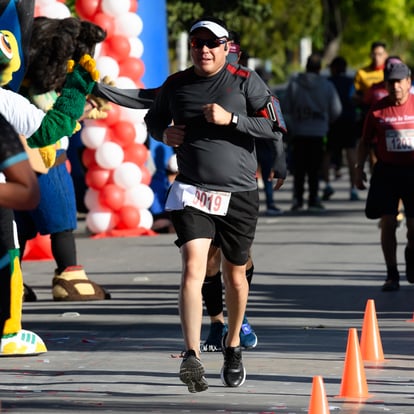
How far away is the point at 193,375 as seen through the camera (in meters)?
7.46

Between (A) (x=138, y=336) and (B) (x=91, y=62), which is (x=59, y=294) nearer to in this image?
(A) (x=138, y=336)

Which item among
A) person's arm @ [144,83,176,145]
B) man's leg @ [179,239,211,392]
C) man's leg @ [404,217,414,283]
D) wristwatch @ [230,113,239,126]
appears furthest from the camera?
man's leg @ [404,217,414,283]

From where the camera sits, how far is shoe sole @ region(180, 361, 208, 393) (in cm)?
746

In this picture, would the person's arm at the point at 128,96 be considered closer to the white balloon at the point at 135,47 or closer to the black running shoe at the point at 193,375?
the black running shoe at the point at 193,375

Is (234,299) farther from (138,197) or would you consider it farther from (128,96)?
(138,197)

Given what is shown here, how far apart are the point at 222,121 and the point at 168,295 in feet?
14.7

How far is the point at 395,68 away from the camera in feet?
39.7

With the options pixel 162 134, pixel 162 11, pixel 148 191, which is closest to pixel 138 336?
pixel 162 134

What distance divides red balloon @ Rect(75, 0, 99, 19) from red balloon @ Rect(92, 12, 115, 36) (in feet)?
0.28

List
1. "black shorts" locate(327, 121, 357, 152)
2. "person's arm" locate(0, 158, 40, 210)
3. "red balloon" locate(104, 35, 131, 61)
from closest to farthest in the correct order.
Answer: "person's arm" locate(0, 158, 40, 210) → "red balloon" locate(104, 35, 131, 61) → "black shorts" locate(327, 121, 357, 152)

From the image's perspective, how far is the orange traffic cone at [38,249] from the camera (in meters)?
15.3

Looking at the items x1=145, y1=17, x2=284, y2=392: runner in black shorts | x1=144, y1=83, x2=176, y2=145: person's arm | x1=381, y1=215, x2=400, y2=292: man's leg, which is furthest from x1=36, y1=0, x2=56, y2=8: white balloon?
x1=145, y1=17, x2=284, y2=392: runner in black shorts

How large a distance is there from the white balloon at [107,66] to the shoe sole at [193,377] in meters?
9.57

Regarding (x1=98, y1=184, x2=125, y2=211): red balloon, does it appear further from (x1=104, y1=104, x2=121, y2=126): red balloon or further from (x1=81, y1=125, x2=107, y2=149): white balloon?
(x1=104, y1=104, x2=121, y2=126): red balloon
